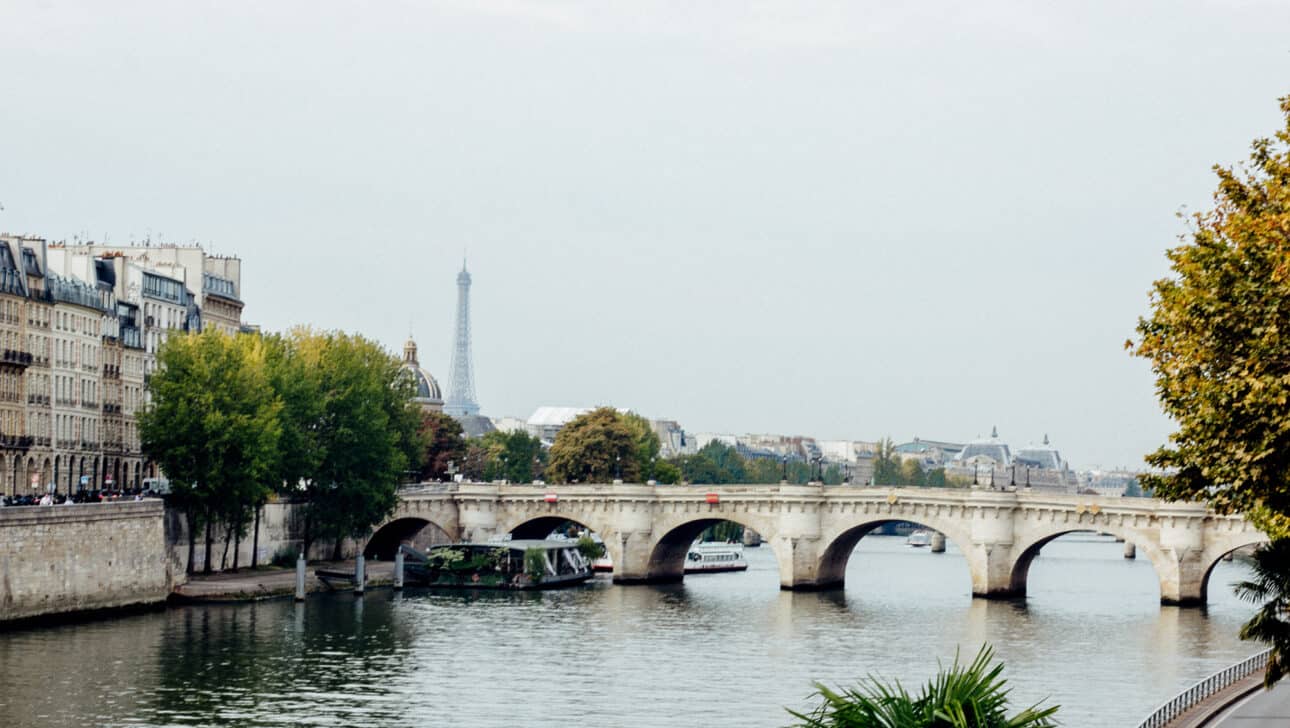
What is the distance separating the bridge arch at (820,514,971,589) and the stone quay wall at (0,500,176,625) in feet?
122

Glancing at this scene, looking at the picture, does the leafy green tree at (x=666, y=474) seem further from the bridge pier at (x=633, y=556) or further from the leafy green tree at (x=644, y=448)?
the bridge pier at (x=633, y=556)

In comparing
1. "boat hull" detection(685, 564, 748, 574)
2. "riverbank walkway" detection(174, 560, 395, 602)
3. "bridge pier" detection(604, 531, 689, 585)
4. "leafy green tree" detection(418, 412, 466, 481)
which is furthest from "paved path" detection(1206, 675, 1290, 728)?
"leafy green tree" detection(418, 412, 466, 481)

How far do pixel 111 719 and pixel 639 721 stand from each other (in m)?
14.4

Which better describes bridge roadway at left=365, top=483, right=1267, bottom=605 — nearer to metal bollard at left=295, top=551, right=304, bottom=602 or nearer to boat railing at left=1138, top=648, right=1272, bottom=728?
metal bollard at left=295, top=551, right=304, bottom=602

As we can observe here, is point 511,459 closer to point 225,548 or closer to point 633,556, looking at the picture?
point 633,556

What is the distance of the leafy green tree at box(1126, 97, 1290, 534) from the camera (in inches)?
1415

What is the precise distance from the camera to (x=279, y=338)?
114 metres

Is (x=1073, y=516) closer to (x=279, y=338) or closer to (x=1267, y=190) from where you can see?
(x=279, y=338)

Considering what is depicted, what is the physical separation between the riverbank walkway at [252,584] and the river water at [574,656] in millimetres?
1712

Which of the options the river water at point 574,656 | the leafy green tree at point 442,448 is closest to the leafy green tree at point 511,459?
the leafy green tree at point 442,448

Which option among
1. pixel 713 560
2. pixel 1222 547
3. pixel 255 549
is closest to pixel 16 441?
pixel 255 549

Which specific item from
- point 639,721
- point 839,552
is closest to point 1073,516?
→ point 839,552

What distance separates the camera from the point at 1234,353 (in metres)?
37.2

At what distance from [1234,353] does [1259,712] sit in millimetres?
16113
